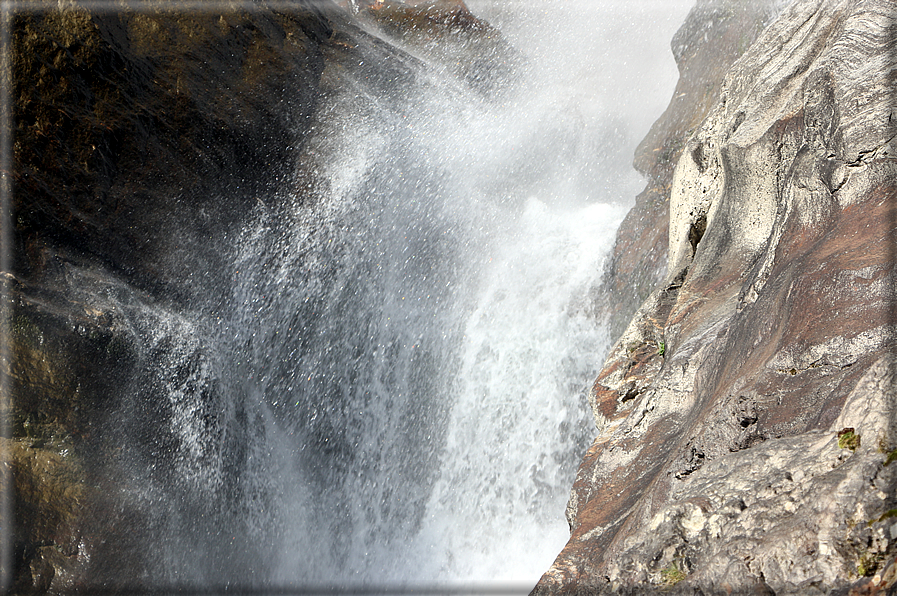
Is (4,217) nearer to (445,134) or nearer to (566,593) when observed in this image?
(445,134)

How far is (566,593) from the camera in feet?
8.05

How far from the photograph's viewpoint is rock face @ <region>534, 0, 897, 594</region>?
1.63 metres

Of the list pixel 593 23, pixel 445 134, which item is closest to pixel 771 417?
pixel 445 134

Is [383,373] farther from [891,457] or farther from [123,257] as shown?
[891,457]

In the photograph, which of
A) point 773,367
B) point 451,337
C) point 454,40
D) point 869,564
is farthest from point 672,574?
point 454,40

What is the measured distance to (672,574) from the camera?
195 cm

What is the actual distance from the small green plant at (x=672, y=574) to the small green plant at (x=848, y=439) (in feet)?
2.19

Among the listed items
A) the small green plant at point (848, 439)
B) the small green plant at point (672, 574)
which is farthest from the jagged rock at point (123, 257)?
the small green plant at point (848, 439)

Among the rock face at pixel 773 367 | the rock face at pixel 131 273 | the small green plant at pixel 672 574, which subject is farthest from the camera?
the rock face at pixel 131 273

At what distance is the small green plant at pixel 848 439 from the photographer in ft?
5.48

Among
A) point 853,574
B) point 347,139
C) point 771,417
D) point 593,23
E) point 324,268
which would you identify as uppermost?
point 593,23

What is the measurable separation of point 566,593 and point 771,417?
1.14m

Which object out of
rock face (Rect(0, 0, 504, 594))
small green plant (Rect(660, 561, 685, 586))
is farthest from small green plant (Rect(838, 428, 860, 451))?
rock face (Rect(0, 0, 504, 594))

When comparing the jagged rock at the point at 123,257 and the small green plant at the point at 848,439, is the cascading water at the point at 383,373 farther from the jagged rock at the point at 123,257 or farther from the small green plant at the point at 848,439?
the small green plant at the point at 848,439
